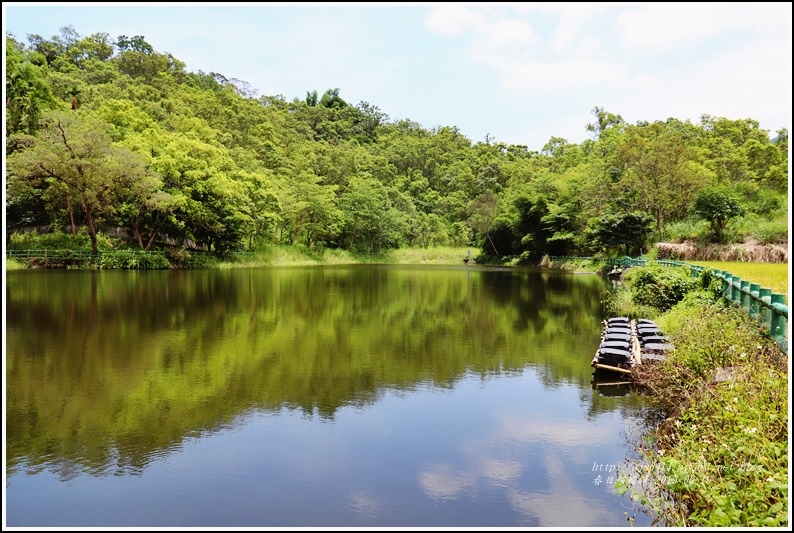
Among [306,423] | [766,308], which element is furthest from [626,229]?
[306,423]

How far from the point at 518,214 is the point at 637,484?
50292 millimetres

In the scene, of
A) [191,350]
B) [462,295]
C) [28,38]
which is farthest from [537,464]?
[28,38]

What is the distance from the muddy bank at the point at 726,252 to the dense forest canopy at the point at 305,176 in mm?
1483

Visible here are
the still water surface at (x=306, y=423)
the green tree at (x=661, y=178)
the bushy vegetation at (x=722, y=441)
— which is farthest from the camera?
the green tree at (x=661, y=178)

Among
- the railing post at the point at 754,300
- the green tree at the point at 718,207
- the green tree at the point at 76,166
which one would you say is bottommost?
the railing post at the point at 754,300

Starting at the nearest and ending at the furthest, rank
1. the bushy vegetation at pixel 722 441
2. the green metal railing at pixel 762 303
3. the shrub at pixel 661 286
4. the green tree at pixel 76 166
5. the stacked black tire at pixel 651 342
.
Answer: the bushy vegetation at pixel 722 441
the green metal railing at pixel 762 303
the stacked black tire at pixel 651 342
the shrub at pixel 661 286
the green tree at pixel 76 166

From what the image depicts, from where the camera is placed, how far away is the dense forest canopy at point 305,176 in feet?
115

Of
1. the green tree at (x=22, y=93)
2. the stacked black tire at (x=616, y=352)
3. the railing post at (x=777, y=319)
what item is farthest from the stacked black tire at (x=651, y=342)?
the green tree at (x=22, y=93)

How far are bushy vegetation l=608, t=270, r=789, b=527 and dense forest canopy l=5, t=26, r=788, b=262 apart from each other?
29510 millimetres

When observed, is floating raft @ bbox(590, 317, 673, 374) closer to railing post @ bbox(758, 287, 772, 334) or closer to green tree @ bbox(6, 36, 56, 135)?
railing post @ bbox(758, 287, 772, 334)

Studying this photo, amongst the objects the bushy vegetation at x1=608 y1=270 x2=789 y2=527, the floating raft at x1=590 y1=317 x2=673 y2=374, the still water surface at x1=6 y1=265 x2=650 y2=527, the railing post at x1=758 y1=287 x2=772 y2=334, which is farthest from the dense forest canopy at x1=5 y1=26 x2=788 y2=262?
the bushy vegetation at x1=608 y1=270 x2=789 y2=527

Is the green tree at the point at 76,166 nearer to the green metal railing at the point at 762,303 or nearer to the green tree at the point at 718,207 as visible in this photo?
the green metal railing at the point at 762,303

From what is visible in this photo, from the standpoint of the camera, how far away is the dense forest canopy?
3519cm

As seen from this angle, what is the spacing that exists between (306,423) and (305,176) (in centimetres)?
5123
